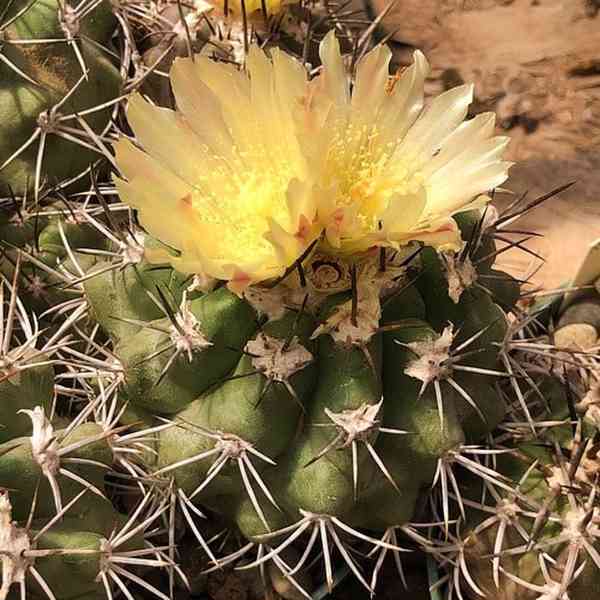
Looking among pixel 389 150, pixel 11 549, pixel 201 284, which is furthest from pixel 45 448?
pixel 389 150

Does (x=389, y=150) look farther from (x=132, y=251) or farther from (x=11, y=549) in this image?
(x=11, y=549)

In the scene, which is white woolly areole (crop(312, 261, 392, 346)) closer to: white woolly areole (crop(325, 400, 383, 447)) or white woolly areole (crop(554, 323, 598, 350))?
white woolly areole (crop(325, 400, 383, 447))

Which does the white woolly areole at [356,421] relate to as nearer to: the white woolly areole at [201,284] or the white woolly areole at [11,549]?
the white woolly areole at [201,284]

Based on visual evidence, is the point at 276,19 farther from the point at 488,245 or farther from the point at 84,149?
the point at 488,245

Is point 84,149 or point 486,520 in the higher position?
point 84,149

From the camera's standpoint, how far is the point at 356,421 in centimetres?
97

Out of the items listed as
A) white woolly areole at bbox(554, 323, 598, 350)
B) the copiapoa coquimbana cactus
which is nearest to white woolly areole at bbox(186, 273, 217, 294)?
the copiapoa coquimbana cactus

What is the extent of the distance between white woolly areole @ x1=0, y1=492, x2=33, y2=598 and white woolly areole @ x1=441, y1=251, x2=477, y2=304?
1.56 feet

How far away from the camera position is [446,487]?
1069 mm

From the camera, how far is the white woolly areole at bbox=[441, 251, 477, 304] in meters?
1.05

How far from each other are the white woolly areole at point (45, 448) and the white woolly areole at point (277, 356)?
0.21 metres

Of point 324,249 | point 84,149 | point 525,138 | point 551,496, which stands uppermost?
point 324,249

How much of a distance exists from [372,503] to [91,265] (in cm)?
48

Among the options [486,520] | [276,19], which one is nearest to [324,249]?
[486,520]
